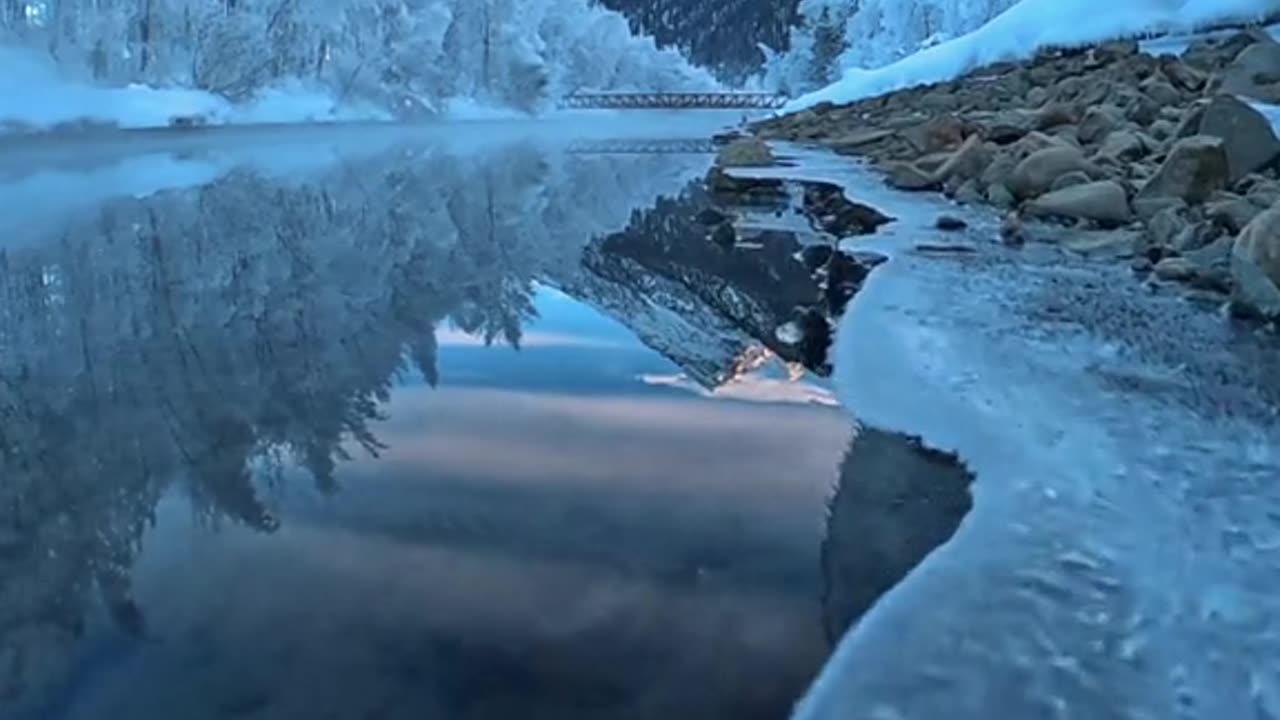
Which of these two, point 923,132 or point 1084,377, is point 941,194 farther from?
point 1084,377

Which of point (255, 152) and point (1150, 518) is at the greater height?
point (1150, 518)

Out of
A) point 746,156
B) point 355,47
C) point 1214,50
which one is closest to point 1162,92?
point 1214,50

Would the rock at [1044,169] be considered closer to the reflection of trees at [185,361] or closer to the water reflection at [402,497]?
the water reflection at [402,497]

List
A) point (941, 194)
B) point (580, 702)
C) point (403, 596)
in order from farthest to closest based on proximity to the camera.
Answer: point (941, 194) → point (403, 596) → point (580, 702)

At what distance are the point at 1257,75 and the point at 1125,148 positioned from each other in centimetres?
170

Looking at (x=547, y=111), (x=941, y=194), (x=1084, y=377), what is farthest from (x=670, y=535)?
(x=547, y=111)

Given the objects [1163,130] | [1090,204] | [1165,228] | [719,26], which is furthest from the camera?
[719,26]

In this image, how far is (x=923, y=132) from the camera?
12961 mm

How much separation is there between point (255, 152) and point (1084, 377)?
17.1 meters

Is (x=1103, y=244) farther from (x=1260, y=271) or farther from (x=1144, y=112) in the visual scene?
(x=1144, y=112)

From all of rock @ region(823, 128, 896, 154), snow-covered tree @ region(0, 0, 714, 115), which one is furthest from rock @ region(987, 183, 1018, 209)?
snow-covered tree @ region(0, 0, 714, 115)

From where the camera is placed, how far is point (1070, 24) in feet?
42.5

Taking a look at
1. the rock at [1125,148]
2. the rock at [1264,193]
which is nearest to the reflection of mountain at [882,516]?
the rock at [1264,193]

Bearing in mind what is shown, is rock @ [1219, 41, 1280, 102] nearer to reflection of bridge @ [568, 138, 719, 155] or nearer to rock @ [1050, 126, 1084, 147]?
rock @ [1050, 126, 1084, 147]
